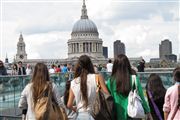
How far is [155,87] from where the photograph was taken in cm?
913

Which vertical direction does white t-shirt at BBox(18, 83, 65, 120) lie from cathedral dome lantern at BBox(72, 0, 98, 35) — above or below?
below

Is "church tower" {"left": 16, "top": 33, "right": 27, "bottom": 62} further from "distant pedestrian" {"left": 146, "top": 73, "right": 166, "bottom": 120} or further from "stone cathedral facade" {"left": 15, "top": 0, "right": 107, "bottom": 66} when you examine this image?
"distant pedestrian" {"left": 146, "top": 73, "right": 166, "bottom": 120}

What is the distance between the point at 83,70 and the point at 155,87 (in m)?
1.55

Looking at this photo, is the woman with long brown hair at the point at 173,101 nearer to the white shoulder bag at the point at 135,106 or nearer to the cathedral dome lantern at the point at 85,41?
the white shoulder bag at the point at 135,106

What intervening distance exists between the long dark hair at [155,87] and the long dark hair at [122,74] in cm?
102

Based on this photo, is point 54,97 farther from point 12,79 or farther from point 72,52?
point 72,52

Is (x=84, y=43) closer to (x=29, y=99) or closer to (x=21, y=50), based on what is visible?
(x=21, y=50)

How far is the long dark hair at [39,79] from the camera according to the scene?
7840 millimetres

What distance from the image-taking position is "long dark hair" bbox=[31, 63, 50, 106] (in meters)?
7.84

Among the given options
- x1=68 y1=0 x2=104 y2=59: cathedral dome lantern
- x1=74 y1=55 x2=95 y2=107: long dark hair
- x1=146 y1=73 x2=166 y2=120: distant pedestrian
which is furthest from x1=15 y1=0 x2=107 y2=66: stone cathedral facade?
x1=74 y1=55 x2=95 y2=107: long dark hair

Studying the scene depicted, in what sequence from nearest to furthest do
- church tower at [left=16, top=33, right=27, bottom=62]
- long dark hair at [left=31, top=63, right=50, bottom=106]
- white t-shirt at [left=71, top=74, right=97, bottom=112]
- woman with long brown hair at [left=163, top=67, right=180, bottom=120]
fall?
1. long dark hair at [left=31, top=63, right=50, bottom=106]
2. white t-shirt at [left=71, top=74, right=97, bottom=112]
3. woman with long brown hair at [left=163, top=67, right=180, bottom=120]
4. church tower at [left=16, top=33, right=27, bottom=62]

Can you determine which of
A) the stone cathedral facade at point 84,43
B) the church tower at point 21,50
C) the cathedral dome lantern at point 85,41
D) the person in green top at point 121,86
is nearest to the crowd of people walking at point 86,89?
the person in green top at point 121,86

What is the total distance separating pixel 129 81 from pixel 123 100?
297mm

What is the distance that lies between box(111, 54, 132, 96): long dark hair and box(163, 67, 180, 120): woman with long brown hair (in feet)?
2.51
